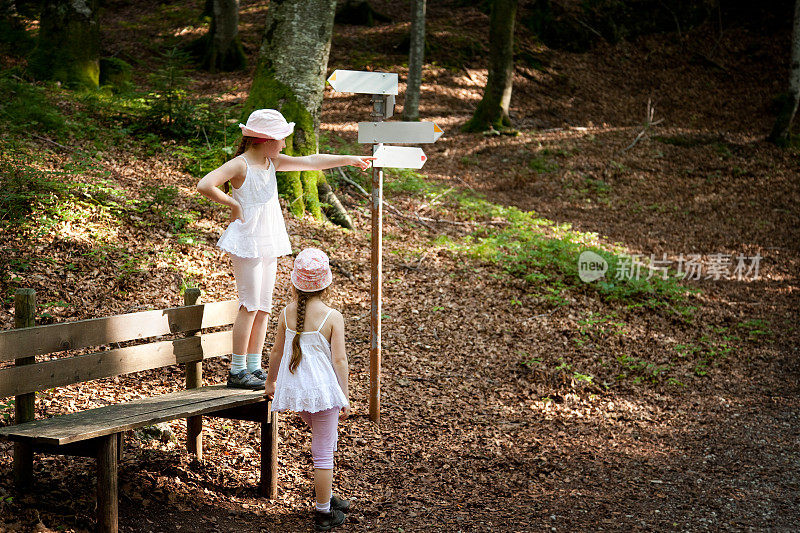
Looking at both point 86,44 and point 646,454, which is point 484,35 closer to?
point 86,44

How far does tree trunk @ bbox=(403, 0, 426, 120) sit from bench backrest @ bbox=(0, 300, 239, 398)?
38.5 feet

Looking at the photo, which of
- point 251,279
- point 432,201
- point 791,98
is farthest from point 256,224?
point 791,98

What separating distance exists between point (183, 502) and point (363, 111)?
1318 cm

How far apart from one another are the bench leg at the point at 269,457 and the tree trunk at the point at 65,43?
8885mm

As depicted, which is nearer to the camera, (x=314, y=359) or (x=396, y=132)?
(x=314, y=359)

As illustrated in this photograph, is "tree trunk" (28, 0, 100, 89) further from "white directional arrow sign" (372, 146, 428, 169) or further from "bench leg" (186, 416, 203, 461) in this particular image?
"bench leg" (186, 416, 203, 461)

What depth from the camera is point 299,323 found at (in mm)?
4117

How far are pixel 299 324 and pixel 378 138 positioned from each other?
2156 millimetres

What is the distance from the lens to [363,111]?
640 inches

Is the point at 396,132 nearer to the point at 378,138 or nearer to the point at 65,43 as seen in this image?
the point at 378,138

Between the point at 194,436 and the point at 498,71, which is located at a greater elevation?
the point at 498,71

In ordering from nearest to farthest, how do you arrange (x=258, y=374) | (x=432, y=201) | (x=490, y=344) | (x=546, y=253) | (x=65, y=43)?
(x=258, y=374) → (x=490, y=344) → (x=546, y=253) → (x=65, y=43) → (x=432, y=201)

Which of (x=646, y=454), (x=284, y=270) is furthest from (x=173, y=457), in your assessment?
(x=646, y=454)

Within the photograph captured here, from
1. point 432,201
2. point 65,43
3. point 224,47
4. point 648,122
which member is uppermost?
point 224,47
